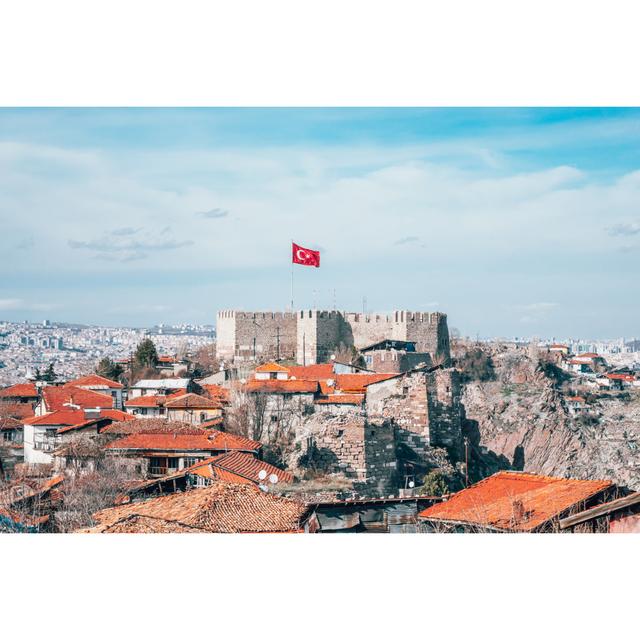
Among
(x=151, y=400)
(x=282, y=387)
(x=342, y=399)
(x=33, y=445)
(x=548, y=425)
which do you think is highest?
(x=282, y=387)

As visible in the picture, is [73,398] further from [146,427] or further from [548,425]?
[548,425]

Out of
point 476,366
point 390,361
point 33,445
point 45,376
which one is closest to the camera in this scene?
point 33,445

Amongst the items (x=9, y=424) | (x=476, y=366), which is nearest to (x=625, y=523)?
(x=9, y=424)

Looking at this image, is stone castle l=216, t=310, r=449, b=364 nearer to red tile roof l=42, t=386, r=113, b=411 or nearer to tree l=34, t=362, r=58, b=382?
tree l=34, t=362, r=58, b=382

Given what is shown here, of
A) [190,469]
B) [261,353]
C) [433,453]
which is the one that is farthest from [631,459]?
[190,469]

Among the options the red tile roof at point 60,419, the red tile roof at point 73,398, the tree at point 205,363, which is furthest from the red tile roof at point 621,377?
the red tile roof at point 60,419

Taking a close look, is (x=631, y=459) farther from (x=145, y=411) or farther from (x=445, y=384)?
(x=145, y=411)

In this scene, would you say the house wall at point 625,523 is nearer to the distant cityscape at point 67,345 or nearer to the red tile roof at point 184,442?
the red tile roof at point 184,442
